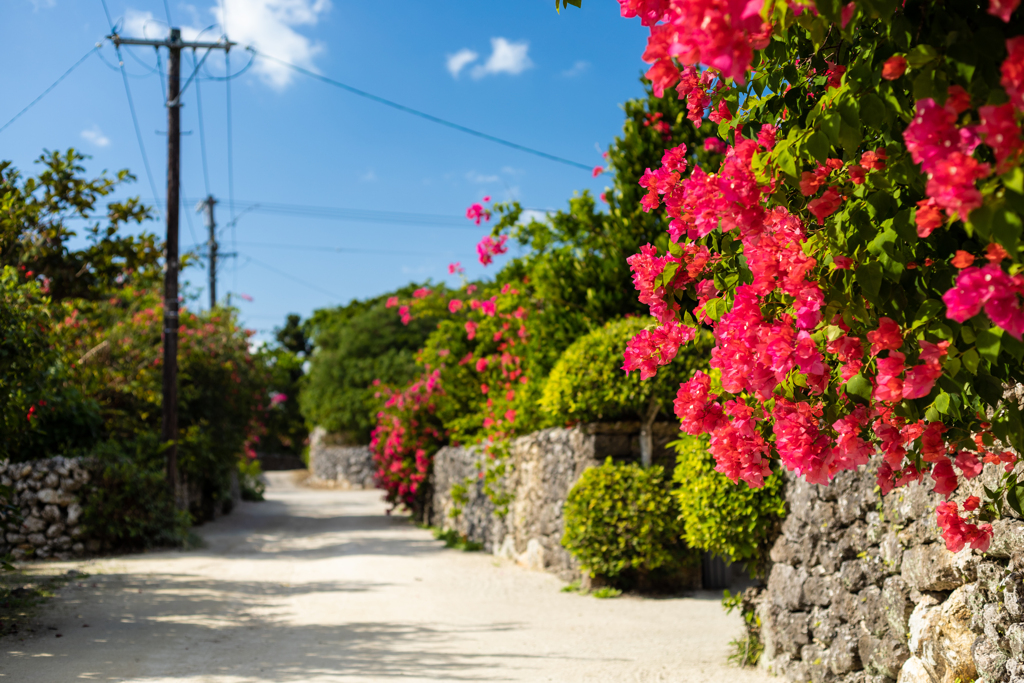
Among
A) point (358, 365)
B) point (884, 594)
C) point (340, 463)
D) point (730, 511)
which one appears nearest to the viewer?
point (884, 594)

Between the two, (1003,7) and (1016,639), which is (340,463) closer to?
(1016,639)

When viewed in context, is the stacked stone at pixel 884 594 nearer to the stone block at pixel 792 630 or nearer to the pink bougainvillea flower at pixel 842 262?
the stone block at pixel 792 630

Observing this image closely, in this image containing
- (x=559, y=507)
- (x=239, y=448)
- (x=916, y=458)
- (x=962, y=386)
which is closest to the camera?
(x=962, y=386)

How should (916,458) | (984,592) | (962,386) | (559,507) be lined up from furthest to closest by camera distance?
(559,507) → (984,592) → (916,458) → (962,386)

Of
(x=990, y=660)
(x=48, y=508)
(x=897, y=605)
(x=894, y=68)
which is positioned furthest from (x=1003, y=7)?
Answer: (x=48, y=508)

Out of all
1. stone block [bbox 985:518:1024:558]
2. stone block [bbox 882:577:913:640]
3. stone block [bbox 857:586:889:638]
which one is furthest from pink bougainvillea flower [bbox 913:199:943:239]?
stone block [bbox 857:586:889:638]

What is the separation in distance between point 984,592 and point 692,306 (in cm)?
188

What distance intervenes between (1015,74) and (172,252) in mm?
12814

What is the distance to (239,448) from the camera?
15.3 m

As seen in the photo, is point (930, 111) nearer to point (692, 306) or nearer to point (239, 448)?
point (692, 306)

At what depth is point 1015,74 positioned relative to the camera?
57.0 inches

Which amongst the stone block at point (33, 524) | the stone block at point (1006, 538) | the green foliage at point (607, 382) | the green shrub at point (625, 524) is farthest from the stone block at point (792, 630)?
the stone block at point (33, 524)

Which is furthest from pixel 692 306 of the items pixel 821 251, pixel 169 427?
pixel 169 427

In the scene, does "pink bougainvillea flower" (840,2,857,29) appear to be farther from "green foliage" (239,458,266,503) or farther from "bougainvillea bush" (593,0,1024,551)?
"green foliage" (239,458,266,503)
